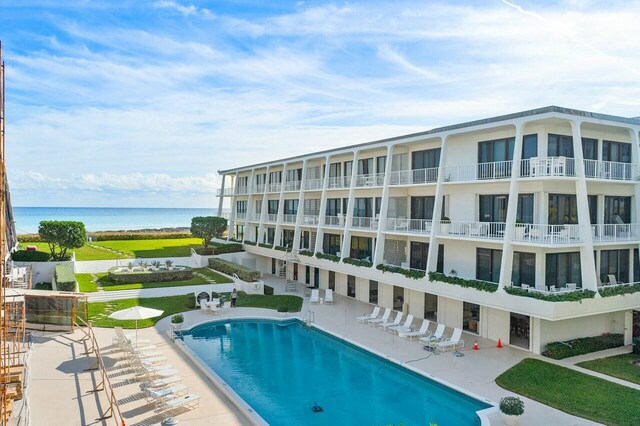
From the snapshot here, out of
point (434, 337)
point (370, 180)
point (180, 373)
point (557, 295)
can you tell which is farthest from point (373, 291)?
point (180, 373)

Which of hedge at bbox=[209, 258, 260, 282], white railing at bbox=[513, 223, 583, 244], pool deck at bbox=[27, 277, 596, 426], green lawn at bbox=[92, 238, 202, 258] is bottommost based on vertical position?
pool deck at bbox=[27, 277, 596, 426]

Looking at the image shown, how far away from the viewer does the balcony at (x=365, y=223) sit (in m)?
30.6

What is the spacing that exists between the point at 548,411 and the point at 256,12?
17906mm

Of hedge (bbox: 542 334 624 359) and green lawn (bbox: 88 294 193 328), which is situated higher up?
hedge (bbox: 542 334 624 359)

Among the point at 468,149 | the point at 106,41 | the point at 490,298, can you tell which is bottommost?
the point at 490,298

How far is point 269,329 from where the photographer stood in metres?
26.4

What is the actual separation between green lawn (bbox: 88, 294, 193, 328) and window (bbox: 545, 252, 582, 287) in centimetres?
2056

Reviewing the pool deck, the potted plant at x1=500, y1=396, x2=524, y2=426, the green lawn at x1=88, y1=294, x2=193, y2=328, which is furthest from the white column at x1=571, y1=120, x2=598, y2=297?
the green lawn at x1=88, y1=294, x2=193, y2=328

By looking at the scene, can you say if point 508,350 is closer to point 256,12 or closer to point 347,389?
point 347,389

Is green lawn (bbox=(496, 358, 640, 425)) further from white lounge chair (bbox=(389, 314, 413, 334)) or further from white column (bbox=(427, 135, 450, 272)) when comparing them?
white column (bbox=(427, 135, 450, 272))

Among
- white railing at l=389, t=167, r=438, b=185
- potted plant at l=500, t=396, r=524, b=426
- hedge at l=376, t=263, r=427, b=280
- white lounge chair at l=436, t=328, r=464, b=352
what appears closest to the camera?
potted plant at l=500, t=396, r=524, b=426

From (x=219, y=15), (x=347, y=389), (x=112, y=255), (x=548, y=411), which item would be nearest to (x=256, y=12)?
(x=219, y=15)

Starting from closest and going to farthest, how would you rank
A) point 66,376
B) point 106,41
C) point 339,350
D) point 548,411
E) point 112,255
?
point 548,411, point 66,376, point 106,41, point 339,350, point 112,255

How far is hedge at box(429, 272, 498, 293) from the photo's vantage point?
832 inches
